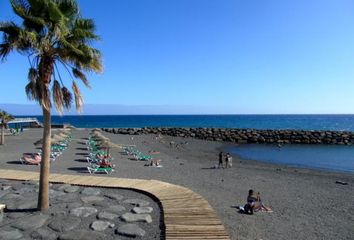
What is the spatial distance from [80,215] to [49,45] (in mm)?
5313

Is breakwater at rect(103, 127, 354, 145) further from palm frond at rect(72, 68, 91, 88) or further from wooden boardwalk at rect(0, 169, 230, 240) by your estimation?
palm frond at rect(72, 68, 91, 88)

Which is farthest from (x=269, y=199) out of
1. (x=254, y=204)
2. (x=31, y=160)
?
(x=31, y=160)

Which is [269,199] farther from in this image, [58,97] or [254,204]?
[58,97]

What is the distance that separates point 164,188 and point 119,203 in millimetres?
2343

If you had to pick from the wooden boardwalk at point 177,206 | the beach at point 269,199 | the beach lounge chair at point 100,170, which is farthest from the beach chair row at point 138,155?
the wooden boardwalk at point 177,206

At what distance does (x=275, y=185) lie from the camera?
20156 millimetres

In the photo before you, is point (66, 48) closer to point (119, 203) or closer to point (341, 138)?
point (119, 203)

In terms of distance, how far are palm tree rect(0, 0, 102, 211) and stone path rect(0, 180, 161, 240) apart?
1.27 metres

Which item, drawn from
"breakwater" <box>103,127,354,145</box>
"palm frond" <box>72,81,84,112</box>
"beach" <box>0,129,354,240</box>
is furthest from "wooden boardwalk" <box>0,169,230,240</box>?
"breakwater" <box>103,127,354,145</box>

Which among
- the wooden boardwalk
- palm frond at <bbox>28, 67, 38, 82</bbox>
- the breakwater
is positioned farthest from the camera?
the breakwater

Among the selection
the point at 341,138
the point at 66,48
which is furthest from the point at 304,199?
the point at 341,138

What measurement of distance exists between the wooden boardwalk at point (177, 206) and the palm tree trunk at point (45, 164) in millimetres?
3743

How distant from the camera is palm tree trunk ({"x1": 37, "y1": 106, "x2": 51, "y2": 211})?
11.0 metres

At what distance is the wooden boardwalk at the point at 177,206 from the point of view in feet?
32.2
